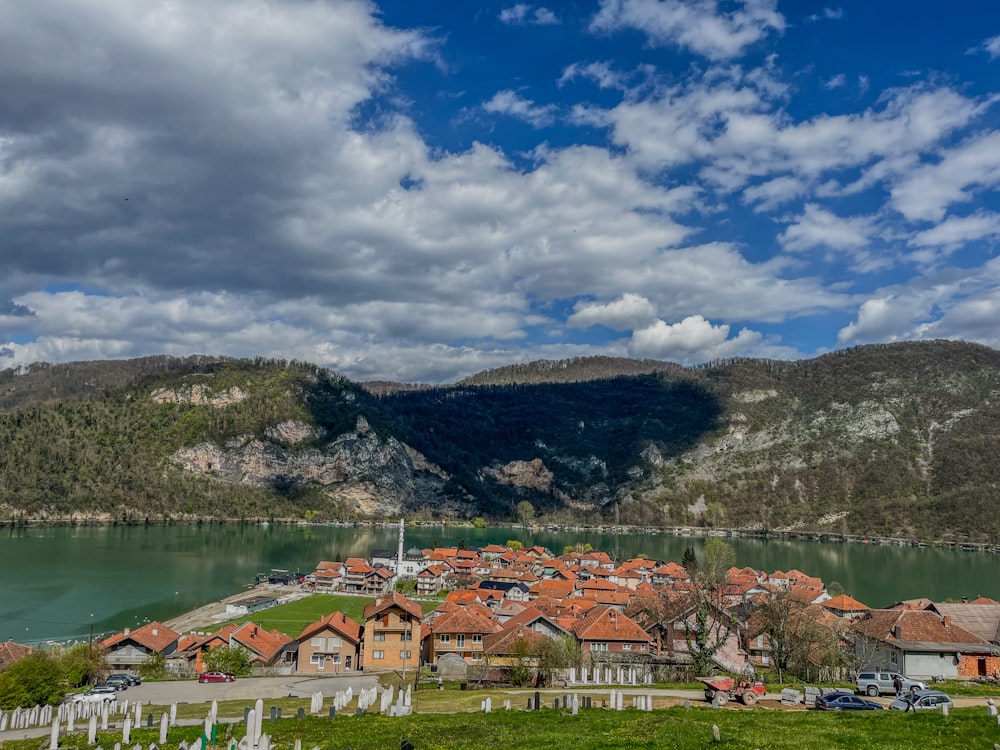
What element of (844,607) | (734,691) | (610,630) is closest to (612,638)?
(610,630)

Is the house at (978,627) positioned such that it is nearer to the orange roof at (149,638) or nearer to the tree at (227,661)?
the tree at (227,661)

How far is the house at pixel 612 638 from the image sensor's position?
155 ft

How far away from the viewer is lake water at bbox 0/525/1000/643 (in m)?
75.2

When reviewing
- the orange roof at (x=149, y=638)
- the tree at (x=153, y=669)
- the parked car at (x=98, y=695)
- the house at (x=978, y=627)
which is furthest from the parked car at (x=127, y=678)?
the house at (x=978, y=627)

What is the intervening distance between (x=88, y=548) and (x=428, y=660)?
11011 centimetres

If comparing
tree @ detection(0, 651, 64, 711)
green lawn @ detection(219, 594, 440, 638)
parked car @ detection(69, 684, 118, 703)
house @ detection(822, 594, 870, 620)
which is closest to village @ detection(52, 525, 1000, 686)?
parked car @ detection(69, 684, 118, 703)

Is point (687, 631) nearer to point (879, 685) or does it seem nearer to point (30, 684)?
point (879, 685)

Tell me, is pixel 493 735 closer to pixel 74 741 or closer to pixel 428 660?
pixel 74 741

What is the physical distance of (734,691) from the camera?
1081 inches

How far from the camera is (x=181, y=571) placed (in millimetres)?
105750

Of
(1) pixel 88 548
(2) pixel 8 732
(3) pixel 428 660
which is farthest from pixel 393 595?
(1) pixel 88 548

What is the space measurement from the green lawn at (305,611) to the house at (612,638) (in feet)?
94.0

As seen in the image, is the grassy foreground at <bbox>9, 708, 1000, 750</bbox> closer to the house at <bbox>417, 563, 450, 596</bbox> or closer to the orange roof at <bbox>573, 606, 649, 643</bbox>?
the orange roof at <bbox>573, 606, 649, 643</bbox>

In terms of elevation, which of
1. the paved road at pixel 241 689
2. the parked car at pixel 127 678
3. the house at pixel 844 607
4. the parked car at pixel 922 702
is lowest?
the house at pixel 844 607
